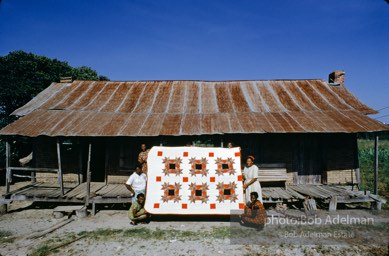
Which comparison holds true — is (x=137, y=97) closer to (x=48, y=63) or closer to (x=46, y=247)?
(x=46, y=247)

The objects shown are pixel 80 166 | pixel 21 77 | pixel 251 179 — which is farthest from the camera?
pixel 21 77

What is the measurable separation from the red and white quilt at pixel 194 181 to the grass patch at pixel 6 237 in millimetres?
3875

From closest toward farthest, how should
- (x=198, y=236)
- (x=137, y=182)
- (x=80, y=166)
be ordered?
(x=198, y=236) → (x=137, y=182) → (x=80, y=166)

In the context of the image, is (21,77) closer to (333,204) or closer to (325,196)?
(325,196)

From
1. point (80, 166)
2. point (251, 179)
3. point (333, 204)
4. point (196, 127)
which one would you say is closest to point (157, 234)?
point (251, 179)

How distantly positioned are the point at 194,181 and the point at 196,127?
2.50 m

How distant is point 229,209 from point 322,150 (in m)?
6.14

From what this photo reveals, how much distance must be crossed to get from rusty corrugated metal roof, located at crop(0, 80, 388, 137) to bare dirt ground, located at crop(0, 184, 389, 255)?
3.15 m

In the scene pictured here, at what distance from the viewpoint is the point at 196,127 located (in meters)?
9.30

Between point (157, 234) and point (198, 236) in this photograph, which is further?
point (157, 234)

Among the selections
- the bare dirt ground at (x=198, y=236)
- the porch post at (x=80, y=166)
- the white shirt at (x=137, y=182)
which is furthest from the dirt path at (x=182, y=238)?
the porch post at (x=80, y=166)

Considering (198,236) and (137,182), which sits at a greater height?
(137,182)

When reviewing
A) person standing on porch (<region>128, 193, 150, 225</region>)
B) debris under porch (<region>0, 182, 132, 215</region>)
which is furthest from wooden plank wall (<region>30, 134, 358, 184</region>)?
person standing on porch (<region>128, 193, 150, 225</region>)

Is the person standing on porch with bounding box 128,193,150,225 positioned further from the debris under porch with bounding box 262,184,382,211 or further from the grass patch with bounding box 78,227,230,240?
the debris under porch with bounding box 262,184,382,211
